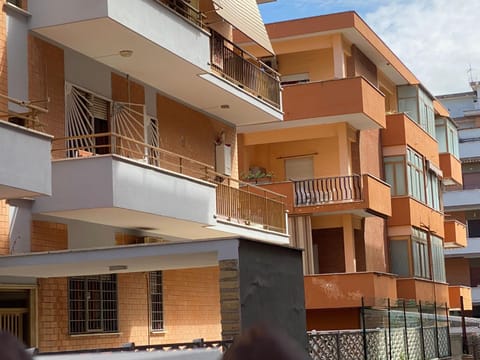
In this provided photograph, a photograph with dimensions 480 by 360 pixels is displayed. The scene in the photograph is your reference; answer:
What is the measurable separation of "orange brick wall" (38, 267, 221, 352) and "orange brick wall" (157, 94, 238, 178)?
2838 mm

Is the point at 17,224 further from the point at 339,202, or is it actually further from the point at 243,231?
the point at 339,202

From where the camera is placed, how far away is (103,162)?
50.7 ft

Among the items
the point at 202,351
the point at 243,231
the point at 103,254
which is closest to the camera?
the point at 202,351

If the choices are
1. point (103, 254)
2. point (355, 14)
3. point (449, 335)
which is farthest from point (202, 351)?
point (355, 14)

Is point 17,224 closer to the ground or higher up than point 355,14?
closer to the ground

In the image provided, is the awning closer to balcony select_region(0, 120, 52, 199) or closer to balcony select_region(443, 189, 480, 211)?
balcony select_region(0, 120, 52, 199)

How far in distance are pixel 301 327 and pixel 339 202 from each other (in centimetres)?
1494

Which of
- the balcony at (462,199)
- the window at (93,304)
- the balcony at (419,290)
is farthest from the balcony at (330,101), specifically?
the balcony at (462,199)

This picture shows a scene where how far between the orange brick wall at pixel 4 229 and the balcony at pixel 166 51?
10.2ft

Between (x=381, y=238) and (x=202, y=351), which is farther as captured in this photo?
(x=381, y=238)

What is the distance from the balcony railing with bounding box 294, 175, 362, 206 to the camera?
30.6 metres

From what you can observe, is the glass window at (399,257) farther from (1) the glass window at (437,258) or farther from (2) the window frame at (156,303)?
(2) the window frame at (156,303)

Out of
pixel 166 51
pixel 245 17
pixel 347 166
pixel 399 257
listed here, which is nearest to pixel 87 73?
pixel 166 51

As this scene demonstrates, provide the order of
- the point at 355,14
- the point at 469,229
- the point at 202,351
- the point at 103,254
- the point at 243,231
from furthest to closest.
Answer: the point at 469,229 < the point at 355,14 < the point at 243,231 < the point at 103,254 < the point at 202,351
